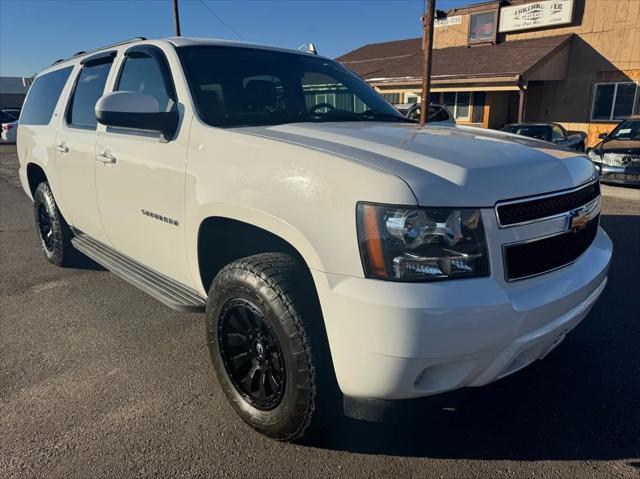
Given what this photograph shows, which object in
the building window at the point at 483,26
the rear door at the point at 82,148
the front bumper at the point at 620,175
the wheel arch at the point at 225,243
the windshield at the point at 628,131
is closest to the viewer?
the wheel arch at the point at 225,243

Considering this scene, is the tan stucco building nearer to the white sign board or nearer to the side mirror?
the white sign board

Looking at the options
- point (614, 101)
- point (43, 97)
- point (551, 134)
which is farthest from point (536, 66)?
point (43, 97)

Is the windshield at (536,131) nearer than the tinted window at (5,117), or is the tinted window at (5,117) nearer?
the windshield at (536,131)

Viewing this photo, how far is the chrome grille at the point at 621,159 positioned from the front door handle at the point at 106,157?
10533 millimetres

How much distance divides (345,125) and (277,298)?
124 centimetres

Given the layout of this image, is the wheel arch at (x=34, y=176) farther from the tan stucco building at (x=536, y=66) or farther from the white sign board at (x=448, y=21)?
the white sign board at (x=448, y=21)

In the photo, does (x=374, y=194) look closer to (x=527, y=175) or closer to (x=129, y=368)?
(x=527, y=175)

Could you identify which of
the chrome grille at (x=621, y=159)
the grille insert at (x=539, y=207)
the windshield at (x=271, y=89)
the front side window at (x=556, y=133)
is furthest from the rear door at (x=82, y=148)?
the front side window at (x=556, y=133)

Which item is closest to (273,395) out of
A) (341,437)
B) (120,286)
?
(341,437)

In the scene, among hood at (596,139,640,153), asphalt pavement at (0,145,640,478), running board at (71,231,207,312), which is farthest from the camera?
hood at (596,139,640,153)

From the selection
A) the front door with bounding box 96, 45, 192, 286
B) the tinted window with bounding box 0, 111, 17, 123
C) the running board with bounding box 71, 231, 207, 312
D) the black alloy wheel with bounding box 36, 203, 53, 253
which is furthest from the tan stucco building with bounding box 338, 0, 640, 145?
the tinted window with bounding box 0, 111, 17, 123

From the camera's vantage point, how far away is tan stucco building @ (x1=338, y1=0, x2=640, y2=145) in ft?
59.7

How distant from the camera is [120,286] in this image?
4586 mm

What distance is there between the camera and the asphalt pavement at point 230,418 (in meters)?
2.30
